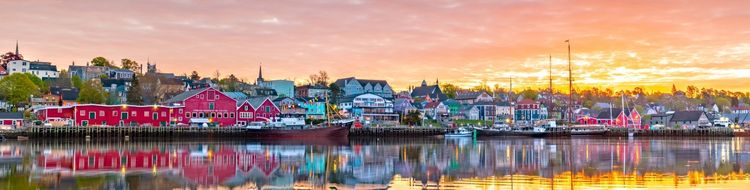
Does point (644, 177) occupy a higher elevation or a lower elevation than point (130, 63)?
lower

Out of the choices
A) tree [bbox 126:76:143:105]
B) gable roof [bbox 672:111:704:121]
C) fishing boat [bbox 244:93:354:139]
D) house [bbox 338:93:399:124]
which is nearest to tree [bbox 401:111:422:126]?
house [bbox 338:93:399:124]

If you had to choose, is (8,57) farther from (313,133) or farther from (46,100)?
(313,133)

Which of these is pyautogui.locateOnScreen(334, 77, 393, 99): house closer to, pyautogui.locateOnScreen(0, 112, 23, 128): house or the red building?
the red building

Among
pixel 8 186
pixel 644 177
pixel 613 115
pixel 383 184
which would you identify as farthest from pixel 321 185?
pixel 613 115

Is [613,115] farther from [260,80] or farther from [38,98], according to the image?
[38,98]

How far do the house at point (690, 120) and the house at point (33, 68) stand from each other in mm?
124964

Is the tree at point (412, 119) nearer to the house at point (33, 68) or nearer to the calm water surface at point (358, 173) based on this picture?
the calm water surface at point (358, 173)

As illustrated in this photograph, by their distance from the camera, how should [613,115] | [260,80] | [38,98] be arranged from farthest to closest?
[260,80] → [613,115] → [38,98]

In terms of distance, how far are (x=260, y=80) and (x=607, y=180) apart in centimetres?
15154

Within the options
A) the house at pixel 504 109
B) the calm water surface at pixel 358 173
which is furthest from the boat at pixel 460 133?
the calm water surface at pixel 358 173

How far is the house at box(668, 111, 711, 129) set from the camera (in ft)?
430

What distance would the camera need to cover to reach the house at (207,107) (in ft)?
302

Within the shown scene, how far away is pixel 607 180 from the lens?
27781mm

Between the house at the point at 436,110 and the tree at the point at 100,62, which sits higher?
the tree at the point at 100,62
